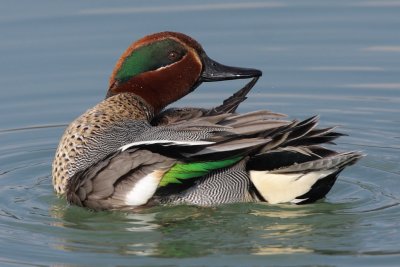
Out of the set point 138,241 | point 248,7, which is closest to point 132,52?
point 138,241

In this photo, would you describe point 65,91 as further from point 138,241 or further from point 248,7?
point 138,241

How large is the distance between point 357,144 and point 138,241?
2872 millimetres

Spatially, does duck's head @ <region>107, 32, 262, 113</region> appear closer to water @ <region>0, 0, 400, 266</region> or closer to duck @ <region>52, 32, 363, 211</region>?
duck @ <region>52, 32, 363, 211</region>

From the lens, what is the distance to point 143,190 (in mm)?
8797

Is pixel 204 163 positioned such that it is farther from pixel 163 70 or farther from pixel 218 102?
pixel 218 102

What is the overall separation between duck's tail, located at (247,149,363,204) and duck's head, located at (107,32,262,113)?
1.16m

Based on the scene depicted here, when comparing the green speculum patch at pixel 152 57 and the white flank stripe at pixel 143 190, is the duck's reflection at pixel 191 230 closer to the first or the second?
the white flank stripe at pixel 143 190

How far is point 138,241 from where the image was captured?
27.8ft

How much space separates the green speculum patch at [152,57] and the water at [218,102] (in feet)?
3.71

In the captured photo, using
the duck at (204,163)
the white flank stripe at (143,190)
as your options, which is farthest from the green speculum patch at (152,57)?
the white flank stripe at (143,190)

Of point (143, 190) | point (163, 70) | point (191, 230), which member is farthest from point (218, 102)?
point (191, 230)

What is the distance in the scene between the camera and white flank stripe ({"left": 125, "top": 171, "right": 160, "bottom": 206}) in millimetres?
8750

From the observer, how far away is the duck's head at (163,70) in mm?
9633

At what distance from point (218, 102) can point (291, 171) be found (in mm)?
3085
